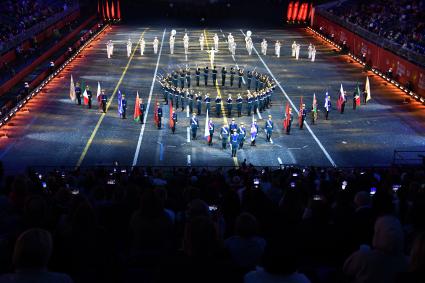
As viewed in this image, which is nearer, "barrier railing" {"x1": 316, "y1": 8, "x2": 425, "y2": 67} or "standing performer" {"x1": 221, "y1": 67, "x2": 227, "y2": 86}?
"barrier railing" {"x1": 316, "y1": 8, "x2": 425, "y2": 67}

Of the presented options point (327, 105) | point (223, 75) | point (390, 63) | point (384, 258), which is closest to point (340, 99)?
point (327, 105)

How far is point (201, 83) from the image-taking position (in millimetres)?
37844

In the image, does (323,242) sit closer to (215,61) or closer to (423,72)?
(423,72)

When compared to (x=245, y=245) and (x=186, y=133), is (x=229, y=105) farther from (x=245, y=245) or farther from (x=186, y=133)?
(x=245, y=245)

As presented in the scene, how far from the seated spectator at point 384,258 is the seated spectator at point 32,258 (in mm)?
2658

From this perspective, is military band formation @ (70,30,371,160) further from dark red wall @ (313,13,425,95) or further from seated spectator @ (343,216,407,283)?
seated spectator @ (343,216,407,283)

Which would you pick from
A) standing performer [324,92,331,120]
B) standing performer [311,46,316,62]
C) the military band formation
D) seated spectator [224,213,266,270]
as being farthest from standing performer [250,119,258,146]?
standing performer [311,46,316,62]

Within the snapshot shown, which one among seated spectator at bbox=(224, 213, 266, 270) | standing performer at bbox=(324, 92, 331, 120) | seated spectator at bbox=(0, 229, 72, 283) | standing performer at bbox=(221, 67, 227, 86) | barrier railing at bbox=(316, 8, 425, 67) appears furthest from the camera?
standing performer at bbox=(221, 67, 227, 86)

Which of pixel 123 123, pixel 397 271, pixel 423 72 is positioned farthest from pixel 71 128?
pixel 397 271

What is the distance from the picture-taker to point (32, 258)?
459 cm

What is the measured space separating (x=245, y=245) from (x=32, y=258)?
7.33 ft

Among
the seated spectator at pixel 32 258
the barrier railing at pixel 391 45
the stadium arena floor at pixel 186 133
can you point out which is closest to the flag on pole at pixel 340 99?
the stadium arena floor at pixel 186 133

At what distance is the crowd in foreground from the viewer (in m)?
4.66

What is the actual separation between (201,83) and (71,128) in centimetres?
1203
